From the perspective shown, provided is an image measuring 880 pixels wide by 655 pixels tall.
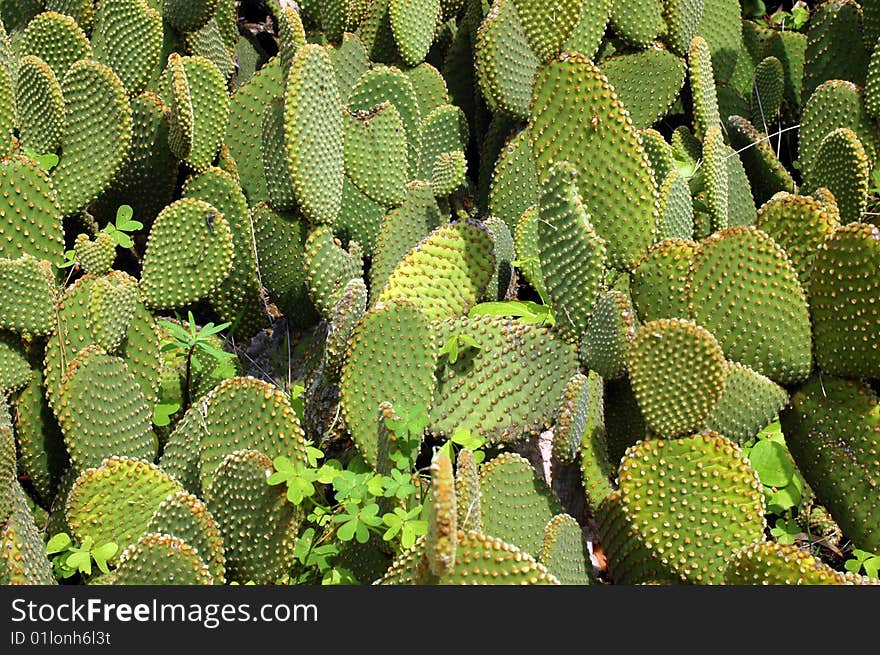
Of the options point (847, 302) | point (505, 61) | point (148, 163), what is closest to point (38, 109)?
point (148, 163)

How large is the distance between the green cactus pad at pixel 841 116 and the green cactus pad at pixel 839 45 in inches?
13.6

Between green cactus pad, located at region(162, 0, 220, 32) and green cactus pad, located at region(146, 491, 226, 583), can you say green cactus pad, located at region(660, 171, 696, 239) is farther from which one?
green cactus pad, located at region(162, 0, 220, 32)

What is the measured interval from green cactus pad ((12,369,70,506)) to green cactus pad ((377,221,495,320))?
86cm

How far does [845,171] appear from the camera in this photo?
3186 millimetres

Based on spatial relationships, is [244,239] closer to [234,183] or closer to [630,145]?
[234,183]

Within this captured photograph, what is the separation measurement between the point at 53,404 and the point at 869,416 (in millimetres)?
1833

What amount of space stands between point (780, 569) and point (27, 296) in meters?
1.77

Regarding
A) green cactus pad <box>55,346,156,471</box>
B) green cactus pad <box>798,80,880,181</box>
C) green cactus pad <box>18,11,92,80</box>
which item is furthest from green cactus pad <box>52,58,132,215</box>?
green cactus pad <box>798,80,880,181</box>

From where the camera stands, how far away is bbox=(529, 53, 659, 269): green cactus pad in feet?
8.62

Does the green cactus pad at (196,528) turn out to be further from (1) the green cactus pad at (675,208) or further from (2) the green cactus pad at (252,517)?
(1) the green cactus pad at (675,208)

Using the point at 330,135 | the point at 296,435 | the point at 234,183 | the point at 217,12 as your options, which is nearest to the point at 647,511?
the point at 296,435

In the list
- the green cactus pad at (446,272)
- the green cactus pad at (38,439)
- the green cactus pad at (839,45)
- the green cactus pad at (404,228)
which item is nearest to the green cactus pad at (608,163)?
the green cactus pad at (446,272)

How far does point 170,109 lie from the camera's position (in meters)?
3.18

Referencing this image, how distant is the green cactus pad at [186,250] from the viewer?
285 centimetres
